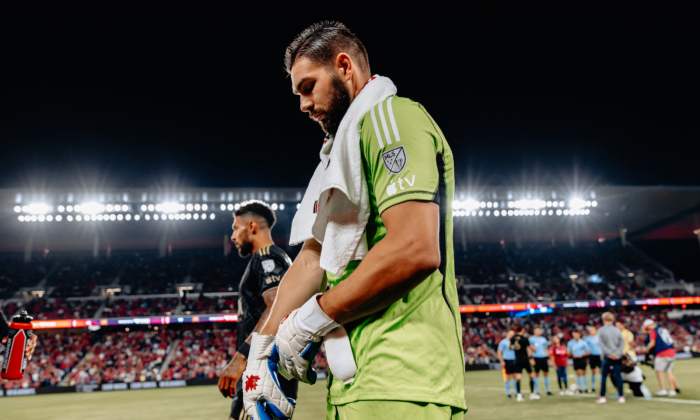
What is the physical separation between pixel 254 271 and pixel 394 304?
3095 millimetres

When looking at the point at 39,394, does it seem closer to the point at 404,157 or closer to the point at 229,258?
the point at 229,258

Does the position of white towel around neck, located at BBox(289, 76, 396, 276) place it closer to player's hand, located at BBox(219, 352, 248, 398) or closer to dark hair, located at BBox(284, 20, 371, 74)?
dark hair, located at BBox(284, 20, 371, 74)

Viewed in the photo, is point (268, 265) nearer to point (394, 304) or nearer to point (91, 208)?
point (394, 304)

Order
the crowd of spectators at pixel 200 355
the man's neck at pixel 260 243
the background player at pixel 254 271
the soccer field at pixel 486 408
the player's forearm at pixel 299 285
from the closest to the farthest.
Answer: the player's forearm at pixel 299 285, the background player at pixel 254 271, the man's neck at pixel 260 243, the soccer field at pixel 486 408, the crowd of spectators at pixel 200 355

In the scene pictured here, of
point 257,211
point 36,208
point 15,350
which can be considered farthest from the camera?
point 36,208

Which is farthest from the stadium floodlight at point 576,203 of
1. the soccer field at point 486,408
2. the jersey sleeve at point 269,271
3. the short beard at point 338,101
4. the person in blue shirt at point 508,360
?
the short beard at point 338,101

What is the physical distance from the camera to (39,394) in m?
21.8

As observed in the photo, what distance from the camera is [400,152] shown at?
1.34m

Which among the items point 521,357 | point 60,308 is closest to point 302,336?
point 521,357

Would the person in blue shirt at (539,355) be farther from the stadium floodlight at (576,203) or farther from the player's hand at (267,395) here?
the stadium floodlight at (576,203)

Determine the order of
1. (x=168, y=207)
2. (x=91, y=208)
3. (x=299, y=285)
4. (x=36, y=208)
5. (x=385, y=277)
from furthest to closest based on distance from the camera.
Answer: (x=168, y=207) → (x=91, y=208) → (x=36, y=208) → (x=299, y=285) → (x=385, y=277)

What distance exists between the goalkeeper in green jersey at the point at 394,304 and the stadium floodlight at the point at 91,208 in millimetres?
33410

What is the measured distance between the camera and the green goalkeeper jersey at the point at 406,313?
130 centimetres

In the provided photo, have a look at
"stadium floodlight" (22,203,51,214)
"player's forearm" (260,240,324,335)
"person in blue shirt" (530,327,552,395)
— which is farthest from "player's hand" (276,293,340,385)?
"stadium floodlight" (22,203,51,214)
